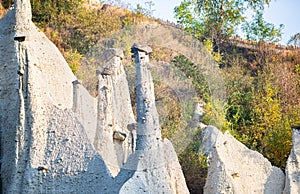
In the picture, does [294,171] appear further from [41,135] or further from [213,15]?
[213,15]

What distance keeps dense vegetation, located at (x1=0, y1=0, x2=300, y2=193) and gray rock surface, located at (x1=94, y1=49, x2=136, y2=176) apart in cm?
336

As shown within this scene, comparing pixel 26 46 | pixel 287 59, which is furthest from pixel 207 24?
pixel 26 46

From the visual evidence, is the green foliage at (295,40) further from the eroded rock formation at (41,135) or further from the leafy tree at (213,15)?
the eroded rock formation at (41,135)

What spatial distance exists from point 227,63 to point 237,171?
50.0ft

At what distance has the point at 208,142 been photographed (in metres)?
14.6

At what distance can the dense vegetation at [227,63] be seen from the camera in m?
15.2

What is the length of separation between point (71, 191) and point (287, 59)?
63.6 feet

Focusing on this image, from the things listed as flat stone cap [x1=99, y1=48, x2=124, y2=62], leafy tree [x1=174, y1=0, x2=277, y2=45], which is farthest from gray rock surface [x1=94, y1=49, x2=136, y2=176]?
leafy tree [x1=174, y1=0, x2=277, y2=45]

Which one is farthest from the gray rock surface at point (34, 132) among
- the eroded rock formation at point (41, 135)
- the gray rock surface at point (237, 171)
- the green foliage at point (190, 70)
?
the green foliage at point (190, 70)

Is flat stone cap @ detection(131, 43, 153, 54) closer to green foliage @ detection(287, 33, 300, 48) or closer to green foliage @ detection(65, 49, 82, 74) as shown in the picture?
green foliage @ detection(65, 49, 82, 74)

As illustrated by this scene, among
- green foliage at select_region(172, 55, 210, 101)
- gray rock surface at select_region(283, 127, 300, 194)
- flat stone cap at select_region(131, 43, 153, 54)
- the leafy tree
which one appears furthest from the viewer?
the leafy tree

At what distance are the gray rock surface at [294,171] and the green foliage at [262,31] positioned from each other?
15.4 metres

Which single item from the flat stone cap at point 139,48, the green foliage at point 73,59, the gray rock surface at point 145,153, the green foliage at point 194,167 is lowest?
the green foliage at point 194,167

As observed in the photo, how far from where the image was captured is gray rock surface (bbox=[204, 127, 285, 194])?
9.20 metres
